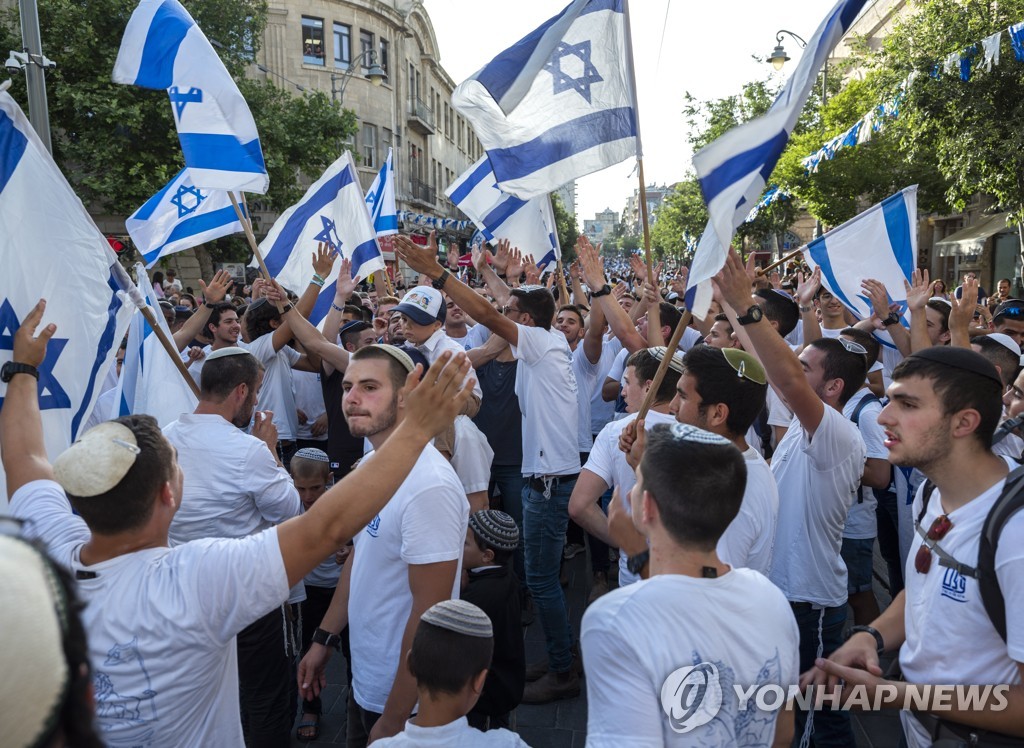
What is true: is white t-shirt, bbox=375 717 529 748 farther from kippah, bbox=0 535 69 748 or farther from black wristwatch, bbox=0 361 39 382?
black wristwatch, bbox=0 361 39 382

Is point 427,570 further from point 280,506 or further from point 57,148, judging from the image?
point 57,148

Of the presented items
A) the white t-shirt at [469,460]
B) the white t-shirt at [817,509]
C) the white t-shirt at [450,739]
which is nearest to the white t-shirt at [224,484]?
the white t-shirt at [469,460]

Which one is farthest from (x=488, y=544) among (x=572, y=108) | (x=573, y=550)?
(x=573, y=550)

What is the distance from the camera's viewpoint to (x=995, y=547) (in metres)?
1.93

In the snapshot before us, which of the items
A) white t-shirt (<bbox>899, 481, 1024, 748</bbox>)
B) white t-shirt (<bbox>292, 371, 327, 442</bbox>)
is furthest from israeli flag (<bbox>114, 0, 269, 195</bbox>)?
white t-shirt (<bbox>899, 481, 1024, 748</bbox>)

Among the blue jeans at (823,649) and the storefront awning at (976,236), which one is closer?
the blue jeans at (823,649)

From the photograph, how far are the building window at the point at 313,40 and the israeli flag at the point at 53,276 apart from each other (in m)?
34.8

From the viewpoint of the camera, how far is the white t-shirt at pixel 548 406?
4566 mm

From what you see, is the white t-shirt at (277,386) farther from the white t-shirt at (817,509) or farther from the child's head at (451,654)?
the white t-shirt at (817,509)

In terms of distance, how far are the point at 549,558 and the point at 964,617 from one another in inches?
103

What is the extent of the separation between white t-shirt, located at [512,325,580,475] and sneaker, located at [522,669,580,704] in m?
1.21

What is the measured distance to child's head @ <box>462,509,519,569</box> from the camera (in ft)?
10.4

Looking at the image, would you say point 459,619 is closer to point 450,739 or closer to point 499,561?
point 450,739

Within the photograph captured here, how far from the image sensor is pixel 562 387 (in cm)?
466
